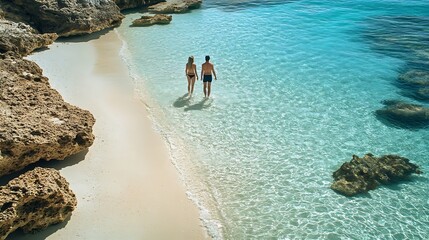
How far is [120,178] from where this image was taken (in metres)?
9.88

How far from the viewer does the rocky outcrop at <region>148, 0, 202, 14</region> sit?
96.6 feet

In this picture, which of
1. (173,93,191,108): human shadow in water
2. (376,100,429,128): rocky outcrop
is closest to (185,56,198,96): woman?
(173,93,191,108): human shadow in water

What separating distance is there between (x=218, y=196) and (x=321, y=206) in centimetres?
255

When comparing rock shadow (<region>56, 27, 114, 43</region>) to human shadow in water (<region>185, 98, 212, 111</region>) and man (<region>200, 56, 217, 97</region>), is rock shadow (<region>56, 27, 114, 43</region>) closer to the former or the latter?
man (<region>200, 56, 217, 97</region>)

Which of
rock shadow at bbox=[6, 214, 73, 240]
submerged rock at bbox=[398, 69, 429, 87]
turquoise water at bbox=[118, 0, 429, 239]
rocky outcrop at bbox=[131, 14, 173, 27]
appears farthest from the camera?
rocky outcrop at bbox=[131, 14, 173, 27]

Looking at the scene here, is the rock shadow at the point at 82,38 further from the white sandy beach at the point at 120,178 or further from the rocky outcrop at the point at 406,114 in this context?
the rocky outcrop at the point at 406,114

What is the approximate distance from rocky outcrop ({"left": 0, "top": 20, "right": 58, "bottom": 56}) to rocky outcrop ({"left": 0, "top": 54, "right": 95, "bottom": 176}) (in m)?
6.02

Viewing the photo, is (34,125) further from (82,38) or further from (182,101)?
(82,38)

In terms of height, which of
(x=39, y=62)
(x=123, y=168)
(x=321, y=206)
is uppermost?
(x=39, y=62)

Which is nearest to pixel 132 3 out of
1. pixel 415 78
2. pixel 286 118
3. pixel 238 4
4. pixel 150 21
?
pixel 150 21

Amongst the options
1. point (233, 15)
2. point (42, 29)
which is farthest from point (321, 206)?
point (233, 15)

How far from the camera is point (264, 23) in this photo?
2717 cm

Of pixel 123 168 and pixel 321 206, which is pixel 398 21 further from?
pixel 123 168

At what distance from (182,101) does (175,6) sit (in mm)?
17319
